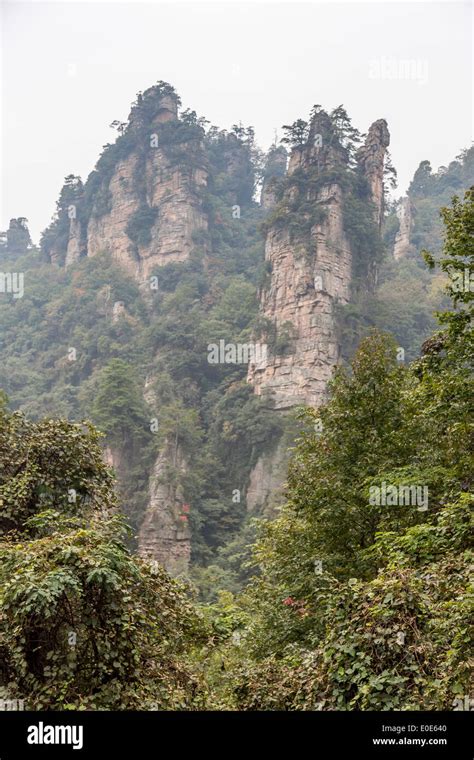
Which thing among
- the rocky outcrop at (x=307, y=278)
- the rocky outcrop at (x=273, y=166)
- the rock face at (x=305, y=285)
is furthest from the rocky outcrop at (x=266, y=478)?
the rocky outcrop at (x=273, y=166)

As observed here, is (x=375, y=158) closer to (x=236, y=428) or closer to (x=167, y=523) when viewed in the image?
(x=236, y=428)

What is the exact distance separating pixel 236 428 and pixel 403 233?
39222mm

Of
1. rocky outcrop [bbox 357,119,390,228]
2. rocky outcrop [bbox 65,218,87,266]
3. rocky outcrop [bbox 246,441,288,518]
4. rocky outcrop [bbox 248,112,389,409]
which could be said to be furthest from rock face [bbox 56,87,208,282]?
rocky outcrop [bbox 246,441,288,518]

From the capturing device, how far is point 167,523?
146 feet

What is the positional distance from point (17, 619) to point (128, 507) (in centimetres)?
3855

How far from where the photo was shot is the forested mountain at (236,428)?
811 centimetres

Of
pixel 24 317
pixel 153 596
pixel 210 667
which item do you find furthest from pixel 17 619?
pixel 24 317

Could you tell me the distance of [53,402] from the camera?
62.4 metres

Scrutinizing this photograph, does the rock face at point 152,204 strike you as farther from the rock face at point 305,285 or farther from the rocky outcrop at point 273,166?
the rock face at point 305,285

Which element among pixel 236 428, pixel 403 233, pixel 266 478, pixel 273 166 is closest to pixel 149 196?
pixel 273 166

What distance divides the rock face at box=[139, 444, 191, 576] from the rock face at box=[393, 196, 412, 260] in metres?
42.5

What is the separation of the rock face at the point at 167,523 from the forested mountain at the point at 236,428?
133 millimetres

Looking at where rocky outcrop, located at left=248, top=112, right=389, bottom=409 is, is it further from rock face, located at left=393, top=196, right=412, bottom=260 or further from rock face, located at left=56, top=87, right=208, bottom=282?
rock face, located at left=393, top=196, right=412, bottom=260
